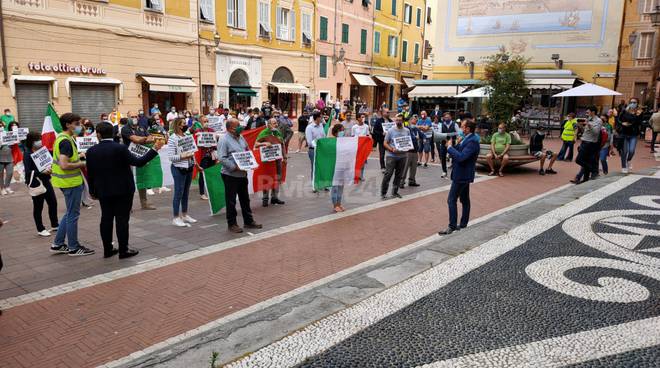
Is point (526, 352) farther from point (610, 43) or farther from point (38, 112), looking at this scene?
point (610, 43)

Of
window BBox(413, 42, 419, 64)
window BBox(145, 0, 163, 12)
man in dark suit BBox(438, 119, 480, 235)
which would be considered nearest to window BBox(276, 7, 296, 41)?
window BBox(145, 0, 163, 12)

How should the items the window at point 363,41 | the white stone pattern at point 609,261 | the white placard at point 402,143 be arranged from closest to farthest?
the white stone pattern at point 609,261, the white placard at point 402,143, the window at point 363,41

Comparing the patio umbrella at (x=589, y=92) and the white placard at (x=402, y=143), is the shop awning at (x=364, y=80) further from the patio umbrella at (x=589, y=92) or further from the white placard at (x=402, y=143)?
the white placard at (x=402, y=143)

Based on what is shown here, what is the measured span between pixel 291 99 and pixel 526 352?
3105 cm

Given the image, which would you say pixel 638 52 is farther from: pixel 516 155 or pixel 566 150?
pixel 516 155

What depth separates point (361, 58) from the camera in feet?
134

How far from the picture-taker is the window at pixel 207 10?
25.4m

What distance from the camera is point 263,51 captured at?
29.8m

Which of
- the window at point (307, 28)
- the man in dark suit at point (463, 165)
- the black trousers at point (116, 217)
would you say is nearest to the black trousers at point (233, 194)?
the black trousers at point (116, 217)

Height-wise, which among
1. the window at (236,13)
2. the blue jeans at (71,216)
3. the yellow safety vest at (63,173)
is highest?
the window at (236,13)

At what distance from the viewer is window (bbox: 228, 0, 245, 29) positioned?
1068 inches

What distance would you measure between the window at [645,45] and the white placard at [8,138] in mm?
36647

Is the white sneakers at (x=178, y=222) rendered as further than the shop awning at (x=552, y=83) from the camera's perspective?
No

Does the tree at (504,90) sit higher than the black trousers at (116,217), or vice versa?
the tree at (504,90)
